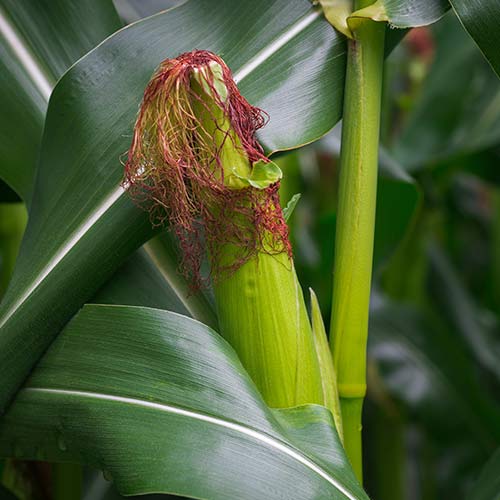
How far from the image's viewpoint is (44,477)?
955 millimetres

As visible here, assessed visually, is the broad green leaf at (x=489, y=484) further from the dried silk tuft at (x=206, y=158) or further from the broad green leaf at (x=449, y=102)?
the broad green leaf at (x=449, y=102)

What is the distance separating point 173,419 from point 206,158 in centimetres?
21

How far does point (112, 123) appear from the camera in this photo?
2.20 feet

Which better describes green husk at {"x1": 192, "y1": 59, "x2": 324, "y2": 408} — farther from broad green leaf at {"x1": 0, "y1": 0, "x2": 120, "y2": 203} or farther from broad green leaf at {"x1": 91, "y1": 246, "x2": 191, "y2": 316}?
broad green leaf at {"x1": 0, "y1": 0, "x2": 120, "y2": 203}

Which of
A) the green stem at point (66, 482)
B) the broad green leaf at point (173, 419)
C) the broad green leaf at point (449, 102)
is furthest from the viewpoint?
the broad green leaf at point (449, 102)

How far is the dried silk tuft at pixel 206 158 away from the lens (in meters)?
0.57

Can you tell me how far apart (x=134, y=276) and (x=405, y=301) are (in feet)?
3.18

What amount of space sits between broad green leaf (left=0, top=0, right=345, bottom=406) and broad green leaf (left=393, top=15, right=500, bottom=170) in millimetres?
719

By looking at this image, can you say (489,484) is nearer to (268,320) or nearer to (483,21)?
(268,320)

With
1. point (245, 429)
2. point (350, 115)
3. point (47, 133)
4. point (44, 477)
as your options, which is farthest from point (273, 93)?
point (44, 477)

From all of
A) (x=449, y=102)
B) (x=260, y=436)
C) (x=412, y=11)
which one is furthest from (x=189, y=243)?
(x=449, y=102)

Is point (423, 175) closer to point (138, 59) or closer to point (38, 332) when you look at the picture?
point (138, 59)

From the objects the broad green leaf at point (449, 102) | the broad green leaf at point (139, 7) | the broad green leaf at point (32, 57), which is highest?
the broad green leaf at point (32, 57)

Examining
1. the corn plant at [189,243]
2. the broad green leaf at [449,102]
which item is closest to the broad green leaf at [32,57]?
the corn plant at [189,243]
